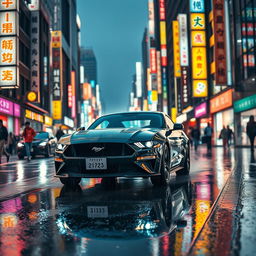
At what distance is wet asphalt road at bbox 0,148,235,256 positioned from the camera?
3057 mm

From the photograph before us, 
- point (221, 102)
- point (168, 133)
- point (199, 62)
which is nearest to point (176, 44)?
point (199, 62)

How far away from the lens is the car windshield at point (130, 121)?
7.56 m

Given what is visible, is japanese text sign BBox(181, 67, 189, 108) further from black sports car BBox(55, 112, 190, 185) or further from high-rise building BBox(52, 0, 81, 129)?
black sports car BBox(55, 112, 190, 185)

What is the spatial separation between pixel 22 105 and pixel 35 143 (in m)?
17.8

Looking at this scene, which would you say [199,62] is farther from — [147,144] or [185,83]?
[147,144]

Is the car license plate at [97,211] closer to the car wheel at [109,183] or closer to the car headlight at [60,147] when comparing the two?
the car headlight at [60,147]

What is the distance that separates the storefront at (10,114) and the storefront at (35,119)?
136 inches

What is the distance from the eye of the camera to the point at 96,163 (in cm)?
605

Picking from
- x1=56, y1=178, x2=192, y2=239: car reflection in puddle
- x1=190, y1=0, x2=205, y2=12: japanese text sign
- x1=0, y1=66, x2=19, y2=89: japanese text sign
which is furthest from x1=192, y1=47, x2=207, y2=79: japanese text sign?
x1=56, y1=178, x2=192, y2=239: car reflection in puddle

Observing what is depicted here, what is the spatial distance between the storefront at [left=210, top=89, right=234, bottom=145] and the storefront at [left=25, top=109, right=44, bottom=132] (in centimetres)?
1734

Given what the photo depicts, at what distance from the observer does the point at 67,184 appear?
7094mm

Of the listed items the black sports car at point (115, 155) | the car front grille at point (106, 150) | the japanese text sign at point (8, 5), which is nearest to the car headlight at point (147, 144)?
the black sports car at point (115, 155)

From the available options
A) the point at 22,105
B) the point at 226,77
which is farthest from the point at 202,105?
the point at 22,105

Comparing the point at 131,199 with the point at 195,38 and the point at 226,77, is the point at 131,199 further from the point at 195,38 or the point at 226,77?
the point at 195,38
